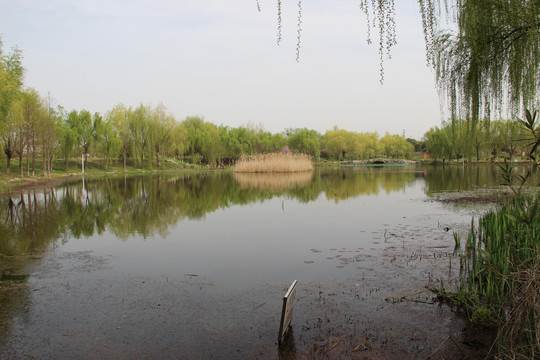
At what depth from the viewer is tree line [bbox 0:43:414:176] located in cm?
3181

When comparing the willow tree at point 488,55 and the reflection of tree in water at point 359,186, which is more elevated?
the willow tree at point 488,55

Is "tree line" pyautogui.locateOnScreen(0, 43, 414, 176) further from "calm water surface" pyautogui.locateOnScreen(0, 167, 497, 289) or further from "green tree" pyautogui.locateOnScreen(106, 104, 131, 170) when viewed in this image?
"calm water surface" pyautogui.locateOnScreen(0, 167, 497, 289)

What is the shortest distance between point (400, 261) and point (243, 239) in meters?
4.17

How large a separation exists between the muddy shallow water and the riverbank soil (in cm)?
2

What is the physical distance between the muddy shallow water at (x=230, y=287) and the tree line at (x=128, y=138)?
20812 millimetres

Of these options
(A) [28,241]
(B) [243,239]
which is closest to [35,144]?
(A) [28,241]

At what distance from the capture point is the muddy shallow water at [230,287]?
453 centimetres

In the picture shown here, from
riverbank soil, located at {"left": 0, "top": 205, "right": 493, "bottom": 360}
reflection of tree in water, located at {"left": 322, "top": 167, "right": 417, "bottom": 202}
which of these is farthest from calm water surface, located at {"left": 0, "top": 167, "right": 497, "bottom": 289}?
reflection of tree in water, located at {"left": 322, "top": 167, "right": 417, "bottom": 202}

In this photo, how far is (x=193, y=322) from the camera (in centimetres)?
517

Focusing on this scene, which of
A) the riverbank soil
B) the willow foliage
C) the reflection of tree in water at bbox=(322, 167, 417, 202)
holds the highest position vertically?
the willow foliage

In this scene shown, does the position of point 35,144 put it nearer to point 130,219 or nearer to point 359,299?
point 130,219

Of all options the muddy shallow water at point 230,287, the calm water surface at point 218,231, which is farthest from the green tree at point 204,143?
the muddy shallow water at point 230,287

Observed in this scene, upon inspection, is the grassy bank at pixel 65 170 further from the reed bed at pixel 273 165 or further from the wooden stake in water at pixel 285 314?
the wooden stake in water at pixel 285 314

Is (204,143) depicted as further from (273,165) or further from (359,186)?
(359,186)
